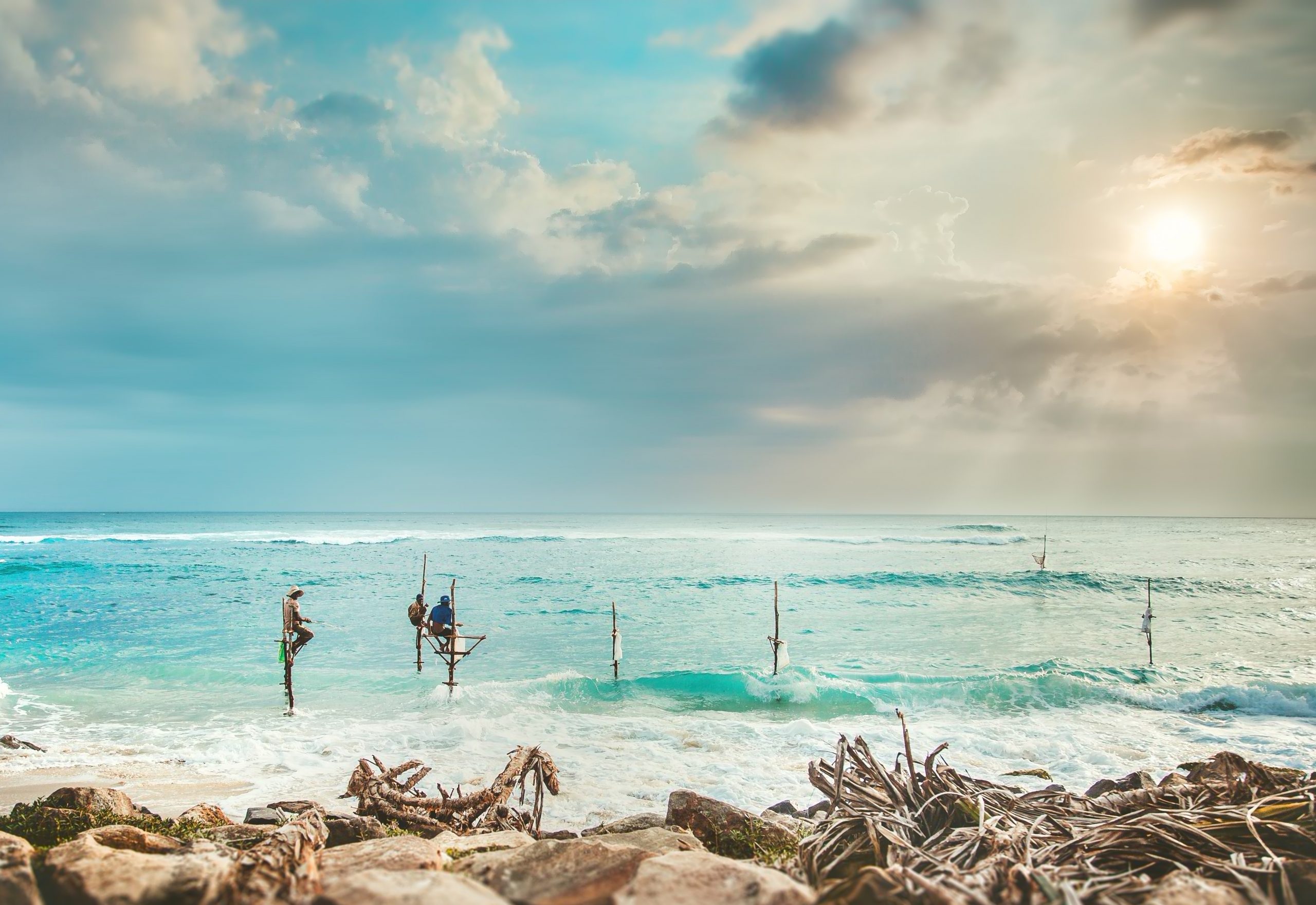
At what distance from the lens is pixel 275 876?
320 centimetres

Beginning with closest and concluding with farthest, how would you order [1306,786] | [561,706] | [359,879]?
1. [359,879]
2. [1306,786]
3. [561,706]

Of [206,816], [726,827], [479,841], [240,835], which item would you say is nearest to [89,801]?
[206,816]

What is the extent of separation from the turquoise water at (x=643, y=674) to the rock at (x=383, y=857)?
6611 millimetres

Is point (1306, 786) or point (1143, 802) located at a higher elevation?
point (1306, 786)

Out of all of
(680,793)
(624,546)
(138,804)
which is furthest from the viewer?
(624,546)

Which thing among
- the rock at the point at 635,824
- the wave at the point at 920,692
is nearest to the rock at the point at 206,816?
the rock at the point at 635,824

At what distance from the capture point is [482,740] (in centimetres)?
1472

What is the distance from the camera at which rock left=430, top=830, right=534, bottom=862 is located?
6480 mm

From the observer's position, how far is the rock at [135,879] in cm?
294

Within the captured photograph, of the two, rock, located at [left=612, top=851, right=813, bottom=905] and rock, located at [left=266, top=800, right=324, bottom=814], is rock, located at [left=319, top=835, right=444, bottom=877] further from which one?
rock, located at [left=266, top=800, right=324, bottom=814]

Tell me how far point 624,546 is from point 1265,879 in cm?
7017

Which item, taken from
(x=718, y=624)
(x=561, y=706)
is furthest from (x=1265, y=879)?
(x=718, y=624)

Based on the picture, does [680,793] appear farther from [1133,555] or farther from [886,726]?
[1133,555]

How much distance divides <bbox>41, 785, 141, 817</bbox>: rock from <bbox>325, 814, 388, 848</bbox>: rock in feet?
10.4
